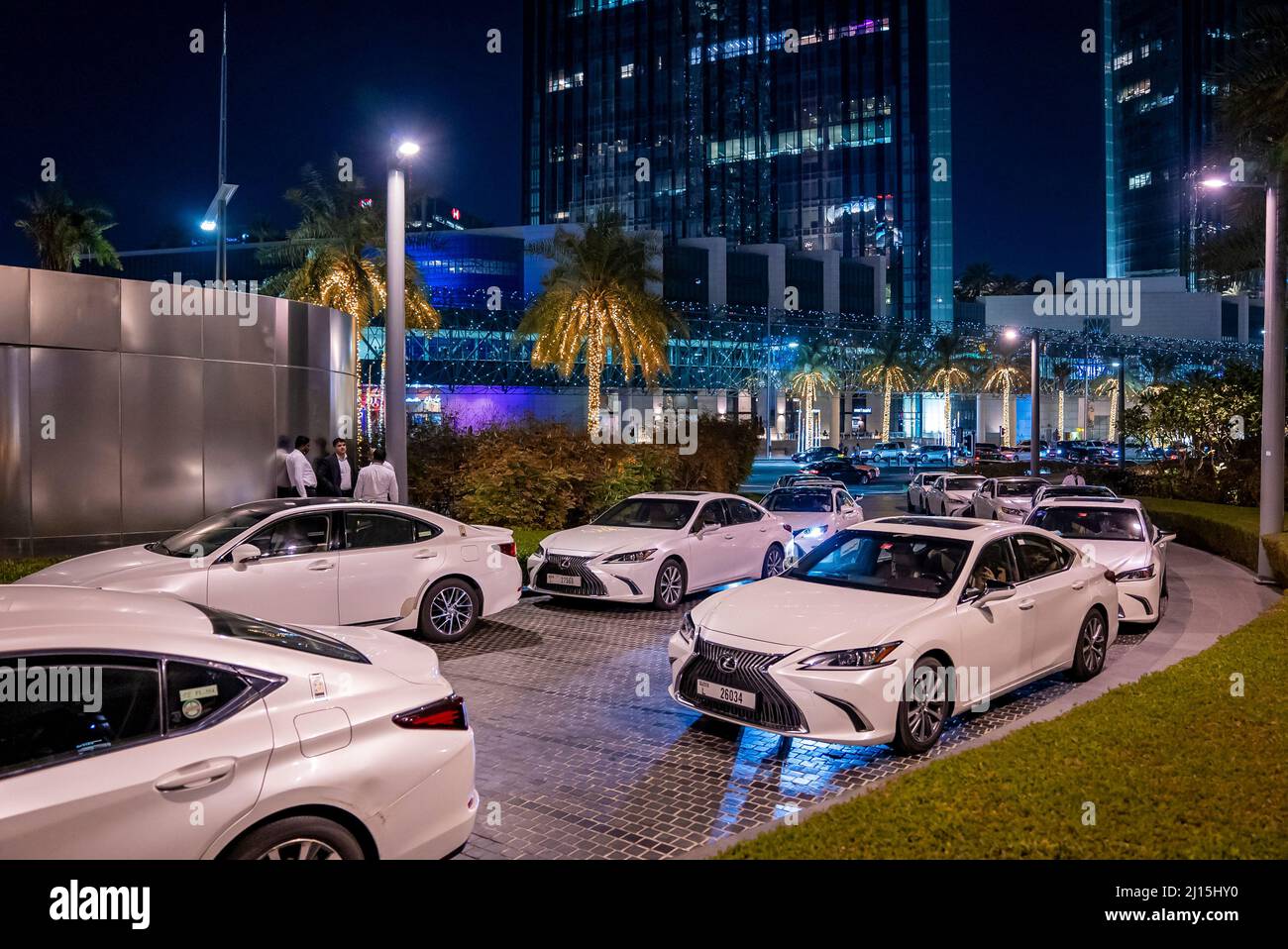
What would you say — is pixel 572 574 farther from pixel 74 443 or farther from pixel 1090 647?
pixel 74 443

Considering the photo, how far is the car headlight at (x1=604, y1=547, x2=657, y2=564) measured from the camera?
440 inches

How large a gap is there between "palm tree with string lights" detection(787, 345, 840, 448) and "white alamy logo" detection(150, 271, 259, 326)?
2280 inches

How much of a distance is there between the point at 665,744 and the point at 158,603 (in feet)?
11.9

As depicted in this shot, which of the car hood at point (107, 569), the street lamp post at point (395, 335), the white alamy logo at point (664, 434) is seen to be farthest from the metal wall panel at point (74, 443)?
the white alamy logo at point (664, 434)

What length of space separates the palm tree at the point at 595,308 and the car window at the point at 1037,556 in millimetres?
20917

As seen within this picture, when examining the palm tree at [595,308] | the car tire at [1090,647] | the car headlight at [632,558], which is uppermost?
the palm tree at [595,308]

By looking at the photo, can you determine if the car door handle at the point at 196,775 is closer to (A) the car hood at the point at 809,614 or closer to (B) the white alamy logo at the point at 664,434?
(A) the car hood at the point at 809,614

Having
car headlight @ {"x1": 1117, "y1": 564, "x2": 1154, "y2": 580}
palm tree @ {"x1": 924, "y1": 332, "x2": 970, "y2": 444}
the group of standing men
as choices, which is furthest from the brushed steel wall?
palm tree @ {"x1": 924, "y1": 332, "x2": 970, "y2": 444}

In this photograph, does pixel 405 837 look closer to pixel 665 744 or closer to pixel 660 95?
pixel 665 744

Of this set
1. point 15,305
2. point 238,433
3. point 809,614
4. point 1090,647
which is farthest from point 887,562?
point 15,305

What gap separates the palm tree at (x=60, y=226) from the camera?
3800cm

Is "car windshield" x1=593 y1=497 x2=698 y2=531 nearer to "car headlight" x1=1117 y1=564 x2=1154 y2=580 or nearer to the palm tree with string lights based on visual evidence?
"car headlight" x1=1117 y1=564 x2=1154 y2=580
